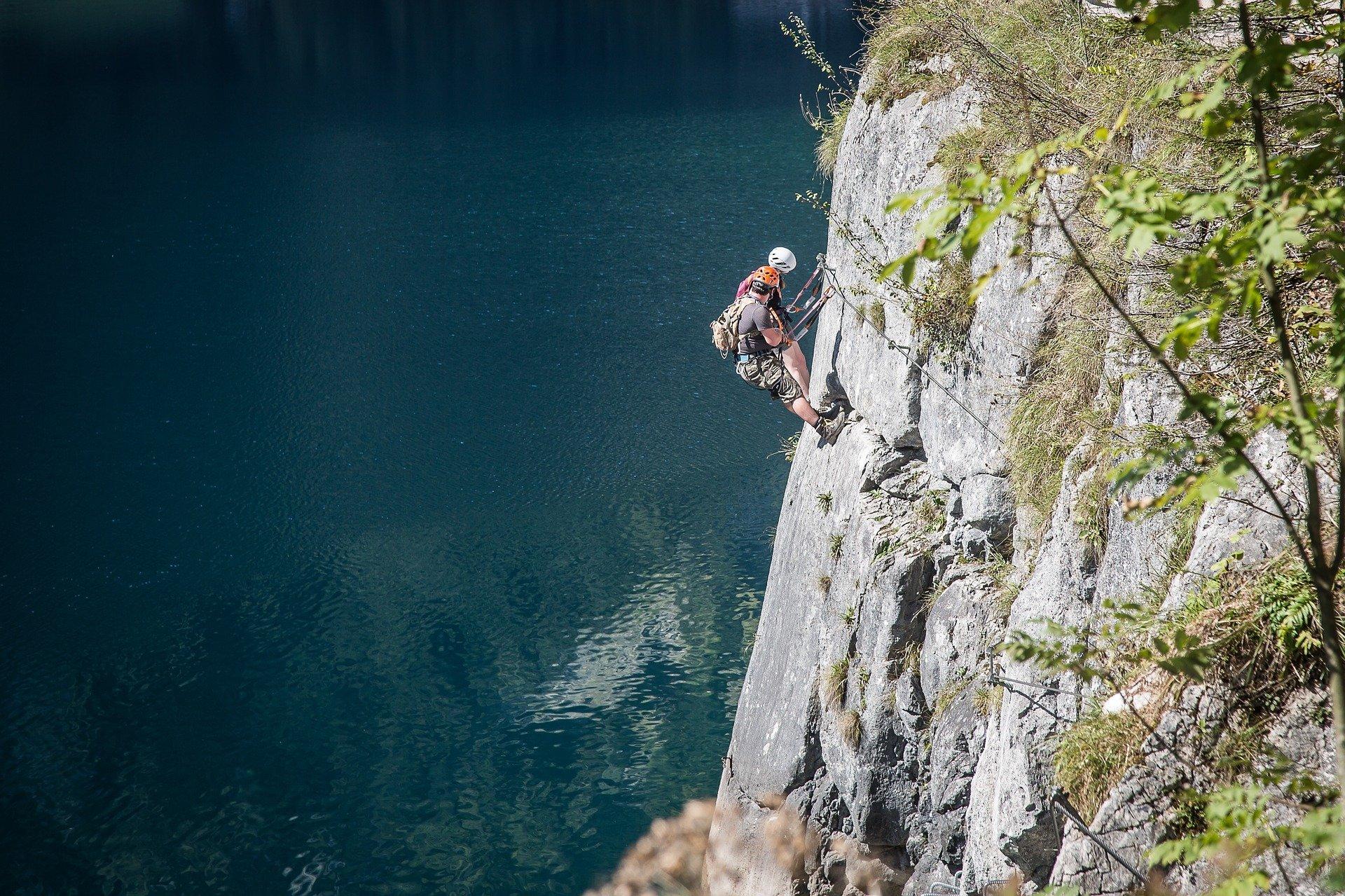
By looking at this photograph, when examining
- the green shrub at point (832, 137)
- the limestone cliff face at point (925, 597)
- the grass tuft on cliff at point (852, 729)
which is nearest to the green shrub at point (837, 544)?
the limestone cliff face at point (925, 597)

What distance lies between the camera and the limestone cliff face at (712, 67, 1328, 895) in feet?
18.5

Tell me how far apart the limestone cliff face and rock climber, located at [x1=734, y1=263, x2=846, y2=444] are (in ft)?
0.68

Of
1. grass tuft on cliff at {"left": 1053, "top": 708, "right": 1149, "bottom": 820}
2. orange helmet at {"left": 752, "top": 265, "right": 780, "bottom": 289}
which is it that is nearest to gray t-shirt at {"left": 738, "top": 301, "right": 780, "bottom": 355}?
orange helmet at {"left": 752, "top": 265, "right": 780, "bottom": 289}

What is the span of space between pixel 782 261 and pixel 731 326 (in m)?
0.83

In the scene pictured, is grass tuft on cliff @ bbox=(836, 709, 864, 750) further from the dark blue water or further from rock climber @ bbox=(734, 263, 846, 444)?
the dark blue water

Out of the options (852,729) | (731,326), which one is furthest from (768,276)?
(852,729)

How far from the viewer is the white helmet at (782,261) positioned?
33.0 ft

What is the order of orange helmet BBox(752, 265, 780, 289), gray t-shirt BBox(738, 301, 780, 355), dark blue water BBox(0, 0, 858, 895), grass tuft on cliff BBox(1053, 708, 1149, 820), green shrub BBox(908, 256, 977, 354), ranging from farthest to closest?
dark blue water BBox(0, 0, 858, 895) < gray t-shirt BBox(738, 301, 780, 355) < orange helmet BBox(752, 265, 780, 289) < green shrub BBox(908, 256, 977, 354) < grass tuft on cliff BBox(1053, 708, 1149, 820)

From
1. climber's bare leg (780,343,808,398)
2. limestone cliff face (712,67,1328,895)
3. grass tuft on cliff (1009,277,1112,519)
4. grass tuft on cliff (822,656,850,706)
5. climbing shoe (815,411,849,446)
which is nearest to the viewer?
limestone cliff face (712,67,1328,895)

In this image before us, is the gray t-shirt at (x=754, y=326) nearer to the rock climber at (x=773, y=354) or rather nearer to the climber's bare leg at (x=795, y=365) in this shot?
the rock climber at (x=773, y=354)

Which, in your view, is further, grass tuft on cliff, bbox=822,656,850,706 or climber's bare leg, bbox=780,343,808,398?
climber's bare leg, bbox=780,343,808,398

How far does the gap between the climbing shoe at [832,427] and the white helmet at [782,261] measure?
1.46m

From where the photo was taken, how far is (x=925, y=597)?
8.38m

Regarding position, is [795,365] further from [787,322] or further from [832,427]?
[832,427]
